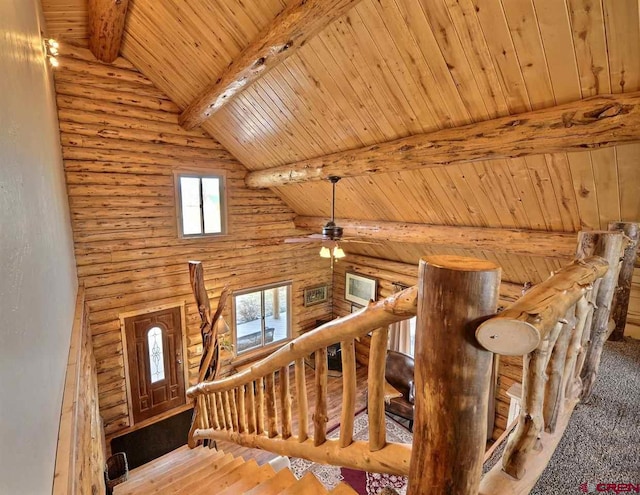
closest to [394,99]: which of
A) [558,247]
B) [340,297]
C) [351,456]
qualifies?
[558,247]

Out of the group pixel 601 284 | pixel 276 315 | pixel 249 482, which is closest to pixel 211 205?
pixel 276 315

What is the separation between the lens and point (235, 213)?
563cm

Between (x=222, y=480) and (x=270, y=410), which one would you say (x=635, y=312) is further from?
(x=222, y=480)

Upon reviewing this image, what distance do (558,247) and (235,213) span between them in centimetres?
477

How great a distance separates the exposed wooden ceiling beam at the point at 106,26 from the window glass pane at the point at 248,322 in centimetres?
424

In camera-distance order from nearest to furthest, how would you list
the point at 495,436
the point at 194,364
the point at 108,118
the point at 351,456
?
the point at 351,456 → the point at 108,118 → the point at 495,436 → the point at 194,364

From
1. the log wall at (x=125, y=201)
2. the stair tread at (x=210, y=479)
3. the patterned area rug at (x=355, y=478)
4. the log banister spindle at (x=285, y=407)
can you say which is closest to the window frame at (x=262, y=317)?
the log wall at (x=125, y=201)

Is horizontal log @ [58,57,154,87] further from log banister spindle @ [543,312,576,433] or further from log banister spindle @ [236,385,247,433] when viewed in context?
log banister spindle @ [543,312,576,433]

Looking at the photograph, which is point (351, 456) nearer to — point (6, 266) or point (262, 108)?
point (6, 266)

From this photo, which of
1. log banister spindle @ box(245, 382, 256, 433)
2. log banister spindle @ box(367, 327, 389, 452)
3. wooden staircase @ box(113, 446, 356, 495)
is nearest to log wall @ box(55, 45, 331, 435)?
wooden staircase @ box(113, 446, 356, 495)

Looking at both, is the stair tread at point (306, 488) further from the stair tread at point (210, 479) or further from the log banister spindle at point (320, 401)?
the stair tread at point (210, 479)

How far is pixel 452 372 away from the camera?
0.78m

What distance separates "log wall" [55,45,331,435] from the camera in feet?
13.6

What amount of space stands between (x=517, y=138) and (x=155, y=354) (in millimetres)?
5748
